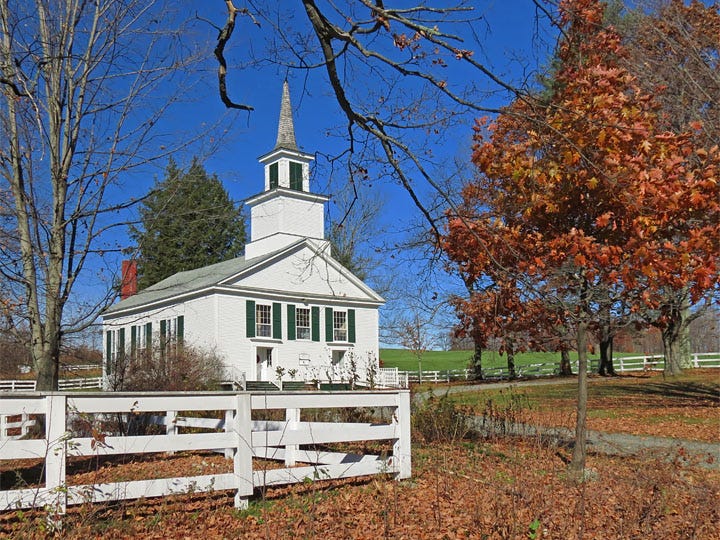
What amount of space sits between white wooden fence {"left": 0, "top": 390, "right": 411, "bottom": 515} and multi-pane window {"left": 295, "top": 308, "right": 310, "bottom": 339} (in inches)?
771

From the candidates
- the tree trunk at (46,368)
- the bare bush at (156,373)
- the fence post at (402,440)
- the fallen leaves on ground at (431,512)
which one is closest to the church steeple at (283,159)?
the bare bush at (156,373)

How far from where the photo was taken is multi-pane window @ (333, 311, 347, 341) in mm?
28547

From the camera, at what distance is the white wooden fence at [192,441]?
5.12 meters

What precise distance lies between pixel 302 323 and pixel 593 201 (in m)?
20.7

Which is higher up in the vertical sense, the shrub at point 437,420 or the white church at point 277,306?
the white church at point 277,306

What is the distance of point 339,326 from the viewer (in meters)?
28.7

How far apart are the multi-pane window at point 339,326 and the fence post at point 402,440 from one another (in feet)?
68.9

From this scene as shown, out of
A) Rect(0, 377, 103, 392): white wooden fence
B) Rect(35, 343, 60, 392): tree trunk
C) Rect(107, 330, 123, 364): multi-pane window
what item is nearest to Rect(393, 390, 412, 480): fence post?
Rect(35, 343, 60, 392): tree trunk

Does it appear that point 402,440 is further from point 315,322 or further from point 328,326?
point 328,326

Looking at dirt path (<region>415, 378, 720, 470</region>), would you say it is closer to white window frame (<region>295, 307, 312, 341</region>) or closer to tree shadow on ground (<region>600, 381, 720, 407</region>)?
tree shadow on ground (<region>600, 381, 720, 407</region>)

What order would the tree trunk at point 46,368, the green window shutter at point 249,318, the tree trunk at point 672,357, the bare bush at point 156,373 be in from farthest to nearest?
the tree trunk at point 672,357 < the green window shutter at point 249,318 < the bare bush at point 156,373 < the tree trunk at point 46,368

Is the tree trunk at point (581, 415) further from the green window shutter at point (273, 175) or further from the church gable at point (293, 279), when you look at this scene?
the green window shutter at point (273, 175)

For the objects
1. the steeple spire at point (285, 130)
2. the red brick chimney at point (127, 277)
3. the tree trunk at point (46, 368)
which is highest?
the steeple spire at point (285, 130)

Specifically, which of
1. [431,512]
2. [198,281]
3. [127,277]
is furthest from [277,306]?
[431,512]
